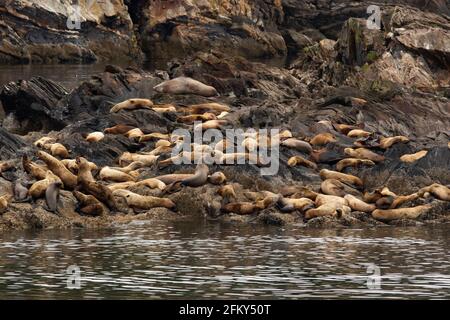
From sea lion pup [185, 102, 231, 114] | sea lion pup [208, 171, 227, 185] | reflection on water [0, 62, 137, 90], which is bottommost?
sea lion pup [208, 171, 227, 185]

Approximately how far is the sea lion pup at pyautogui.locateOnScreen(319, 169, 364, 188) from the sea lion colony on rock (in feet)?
0.10

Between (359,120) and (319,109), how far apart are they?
165 centimetres

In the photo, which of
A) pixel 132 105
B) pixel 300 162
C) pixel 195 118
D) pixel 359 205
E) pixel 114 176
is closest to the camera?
pixel 359 205

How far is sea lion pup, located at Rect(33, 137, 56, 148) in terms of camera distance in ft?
136

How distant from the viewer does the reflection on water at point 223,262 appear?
26109 mm

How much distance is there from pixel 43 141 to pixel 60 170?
6053 mm

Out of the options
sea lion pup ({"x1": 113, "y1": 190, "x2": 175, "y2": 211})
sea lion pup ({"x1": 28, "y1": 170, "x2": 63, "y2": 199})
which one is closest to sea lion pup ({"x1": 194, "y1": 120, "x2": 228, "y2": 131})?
sea lion pup ({"x1": 113, "y1": 190, "x2": 175, "y2": 211})

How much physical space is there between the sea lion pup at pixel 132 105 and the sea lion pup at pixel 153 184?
10213 millimetres

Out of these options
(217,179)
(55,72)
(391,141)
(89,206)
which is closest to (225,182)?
(217,179)

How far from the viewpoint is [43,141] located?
41844 mm

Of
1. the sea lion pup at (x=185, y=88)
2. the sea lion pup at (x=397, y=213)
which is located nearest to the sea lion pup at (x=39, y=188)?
the sea lion pup at (x=397, y=213)

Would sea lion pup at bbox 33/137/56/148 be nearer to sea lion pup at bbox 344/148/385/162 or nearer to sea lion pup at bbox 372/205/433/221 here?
sea lion pup at bbox 344/148/385/162

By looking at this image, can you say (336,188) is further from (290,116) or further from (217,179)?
(290,116)

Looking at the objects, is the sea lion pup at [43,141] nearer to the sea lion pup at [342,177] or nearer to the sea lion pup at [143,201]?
the sea lion pup at [143,201]
